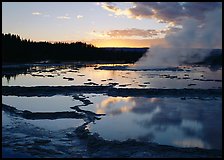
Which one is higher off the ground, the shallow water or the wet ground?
the shallow water

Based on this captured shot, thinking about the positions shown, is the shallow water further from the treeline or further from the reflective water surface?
the treeline

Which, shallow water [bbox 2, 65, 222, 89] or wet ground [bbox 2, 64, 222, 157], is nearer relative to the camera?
wet ground [bbox 2, 64, 222, 157]

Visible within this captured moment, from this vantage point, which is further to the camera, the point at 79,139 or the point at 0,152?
the point at 79,139

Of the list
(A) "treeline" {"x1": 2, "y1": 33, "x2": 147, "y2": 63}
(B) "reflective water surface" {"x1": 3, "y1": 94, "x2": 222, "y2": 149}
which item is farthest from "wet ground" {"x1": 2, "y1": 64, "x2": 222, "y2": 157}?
(A) "treeline" {"x1": 2, "y1": 33, "x2": 147, "y2": 63}

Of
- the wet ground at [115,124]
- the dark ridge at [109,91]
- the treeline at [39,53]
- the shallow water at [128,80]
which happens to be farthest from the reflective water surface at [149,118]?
the treeline at [39,53]

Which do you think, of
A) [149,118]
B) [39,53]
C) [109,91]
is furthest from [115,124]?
[39,53]

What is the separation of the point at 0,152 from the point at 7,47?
53102 millimetres

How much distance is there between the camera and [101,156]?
7258 millimetres

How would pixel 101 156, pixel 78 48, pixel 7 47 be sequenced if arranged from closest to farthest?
pixel 101 156 → pixel 7 47 → pixel 78 48

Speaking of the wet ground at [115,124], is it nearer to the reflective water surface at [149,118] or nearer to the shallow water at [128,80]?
the reflective water surface at [149,118]

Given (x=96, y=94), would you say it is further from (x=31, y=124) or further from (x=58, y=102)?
(x=31, y=124)

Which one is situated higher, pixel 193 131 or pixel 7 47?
pixel 7 47

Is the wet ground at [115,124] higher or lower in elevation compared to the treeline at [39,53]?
lower

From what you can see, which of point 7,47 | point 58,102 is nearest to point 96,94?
point 58,102
